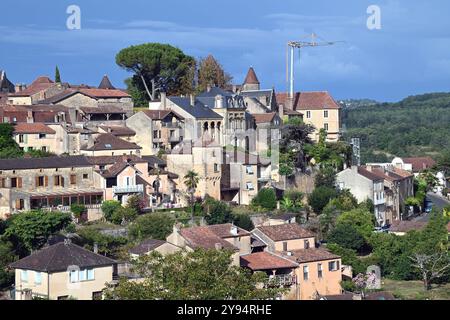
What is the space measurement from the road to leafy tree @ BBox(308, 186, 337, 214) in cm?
717

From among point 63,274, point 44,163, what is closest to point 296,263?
point 63,274

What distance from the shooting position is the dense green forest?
94500mm

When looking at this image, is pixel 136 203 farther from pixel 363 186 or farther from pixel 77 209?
pixel 363 186

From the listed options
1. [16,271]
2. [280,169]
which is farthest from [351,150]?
[16,271]

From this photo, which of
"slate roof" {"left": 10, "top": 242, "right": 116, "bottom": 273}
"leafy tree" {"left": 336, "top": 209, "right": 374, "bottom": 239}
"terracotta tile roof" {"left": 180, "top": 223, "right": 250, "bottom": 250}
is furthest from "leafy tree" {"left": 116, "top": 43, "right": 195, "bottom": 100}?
"slate roof" {"left": 10, "top": 242, "right": 116, "bottom": 273}

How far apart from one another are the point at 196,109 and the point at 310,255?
18.3 meters

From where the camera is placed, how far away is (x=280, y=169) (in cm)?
4688

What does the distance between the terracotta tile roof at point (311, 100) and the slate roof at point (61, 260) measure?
33.7 meters

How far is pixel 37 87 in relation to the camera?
56.4 m

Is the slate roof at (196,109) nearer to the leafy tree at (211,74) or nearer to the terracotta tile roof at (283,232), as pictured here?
the leafy tree at (211,74)

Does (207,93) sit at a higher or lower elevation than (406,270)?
higher

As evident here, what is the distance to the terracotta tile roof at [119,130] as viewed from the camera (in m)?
46.6
